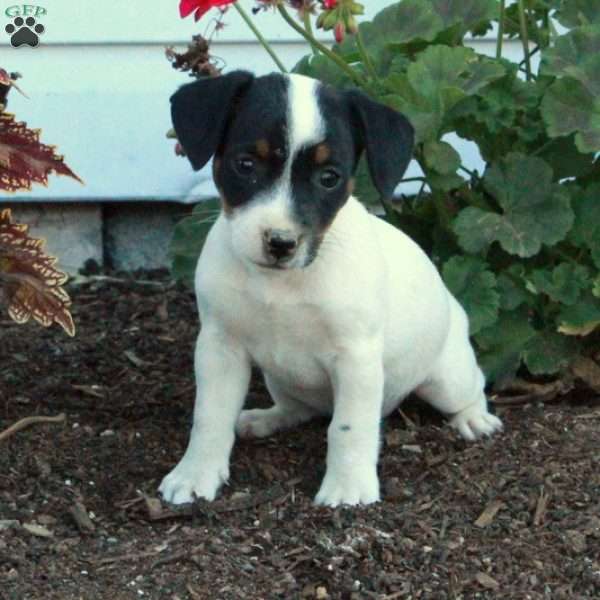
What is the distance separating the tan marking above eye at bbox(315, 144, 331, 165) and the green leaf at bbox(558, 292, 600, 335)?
57.5 inches

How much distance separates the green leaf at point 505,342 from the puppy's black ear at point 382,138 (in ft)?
4.03

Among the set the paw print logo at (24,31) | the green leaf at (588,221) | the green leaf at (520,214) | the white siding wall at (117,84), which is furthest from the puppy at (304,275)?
the paw print logo at (24,31)

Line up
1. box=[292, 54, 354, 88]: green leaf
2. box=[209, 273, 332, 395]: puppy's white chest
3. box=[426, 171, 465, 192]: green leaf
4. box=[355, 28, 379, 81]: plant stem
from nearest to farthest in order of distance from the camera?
box=[209, 273, 332, 395]: puppy's white chest, box=[355, 28, 379, 81]: plant stem, box=[426, 171, 465, 192]: green leaf, box=[292, 54, 354, 88]: green leaf

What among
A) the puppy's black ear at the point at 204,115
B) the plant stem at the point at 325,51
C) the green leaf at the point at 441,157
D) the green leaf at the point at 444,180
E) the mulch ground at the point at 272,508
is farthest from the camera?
the green leaf at the point at 444,180

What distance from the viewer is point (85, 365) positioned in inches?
216

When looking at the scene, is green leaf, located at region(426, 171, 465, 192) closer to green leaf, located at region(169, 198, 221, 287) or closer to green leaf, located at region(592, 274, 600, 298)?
green leaf, located at region(592, 274, 600, 298)

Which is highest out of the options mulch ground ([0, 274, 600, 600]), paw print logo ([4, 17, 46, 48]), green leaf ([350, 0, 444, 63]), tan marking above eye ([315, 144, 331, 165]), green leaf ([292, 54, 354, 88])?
green leaf ([350, 0, 444, 63])

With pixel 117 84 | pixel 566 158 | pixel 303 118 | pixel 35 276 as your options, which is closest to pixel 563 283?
pixel 566 158

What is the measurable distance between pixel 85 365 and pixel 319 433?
109 centimetres

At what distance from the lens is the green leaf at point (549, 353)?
5086 millimetres

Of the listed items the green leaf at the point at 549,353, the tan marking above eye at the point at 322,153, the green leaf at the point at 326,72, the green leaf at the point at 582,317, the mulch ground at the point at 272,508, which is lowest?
the mulch ground at the point at 272,508

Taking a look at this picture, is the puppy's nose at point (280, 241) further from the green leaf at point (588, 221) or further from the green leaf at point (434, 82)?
the green leaf at point (588, 221)

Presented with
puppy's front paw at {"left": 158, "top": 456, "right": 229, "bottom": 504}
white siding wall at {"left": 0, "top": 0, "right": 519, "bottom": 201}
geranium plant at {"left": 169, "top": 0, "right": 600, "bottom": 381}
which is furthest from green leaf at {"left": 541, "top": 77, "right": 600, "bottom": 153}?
white siding wall at {"left": 0, "top": 0, "right": 519, "bottom": 201}

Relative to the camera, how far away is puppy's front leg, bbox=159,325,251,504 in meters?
4.29
